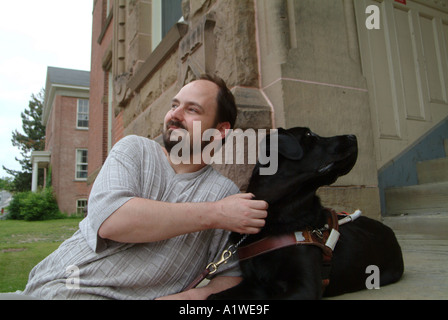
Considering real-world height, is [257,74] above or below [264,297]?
above

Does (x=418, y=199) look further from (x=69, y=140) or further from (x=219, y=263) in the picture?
(x=69, y=140)

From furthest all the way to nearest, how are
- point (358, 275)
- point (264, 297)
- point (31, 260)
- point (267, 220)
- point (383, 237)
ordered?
point (31, 260)
point (383, 237)
point (358, 275)
point (267, 220)
point (264, 297)

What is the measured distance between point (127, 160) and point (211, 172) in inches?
17.9

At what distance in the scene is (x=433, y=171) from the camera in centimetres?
360

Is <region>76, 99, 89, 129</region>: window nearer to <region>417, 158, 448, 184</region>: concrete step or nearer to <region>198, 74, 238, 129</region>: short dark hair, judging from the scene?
<region>417, 158, 448, 184</region>: concrete step

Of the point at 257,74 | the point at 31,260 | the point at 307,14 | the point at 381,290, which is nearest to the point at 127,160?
the point at 381,290

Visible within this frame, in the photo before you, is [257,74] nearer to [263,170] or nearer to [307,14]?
[307,14]

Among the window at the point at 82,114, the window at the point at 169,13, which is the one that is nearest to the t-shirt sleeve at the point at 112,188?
the window at the point at 169,13

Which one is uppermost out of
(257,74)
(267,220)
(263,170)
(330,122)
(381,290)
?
(257,74)

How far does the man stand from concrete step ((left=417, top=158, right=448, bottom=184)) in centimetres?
286

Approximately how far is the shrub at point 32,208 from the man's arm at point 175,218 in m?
16.3

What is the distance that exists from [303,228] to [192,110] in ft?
2.60

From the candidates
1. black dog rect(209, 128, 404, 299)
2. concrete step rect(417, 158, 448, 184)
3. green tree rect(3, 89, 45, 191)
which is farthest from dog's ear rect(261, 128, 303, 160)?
green tree rect(3, 89, 45, 191)

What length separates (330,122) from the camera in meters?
2.77
